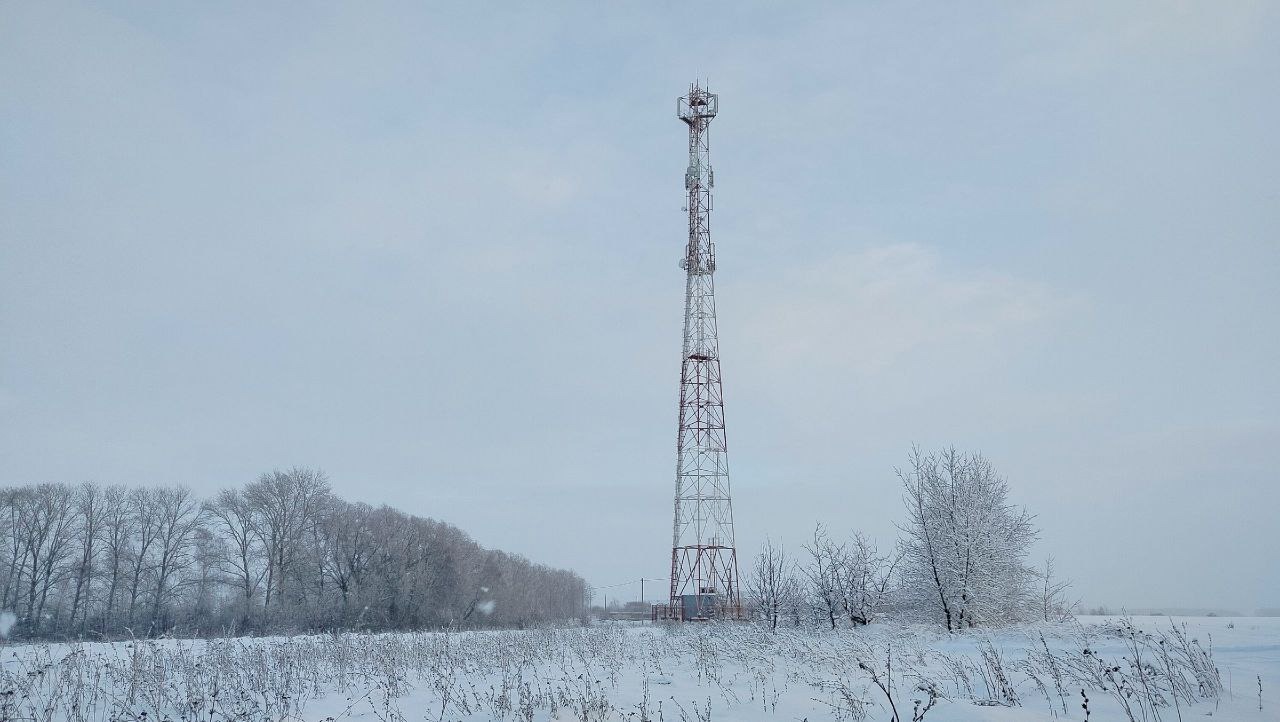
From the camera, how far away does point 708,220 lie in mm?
34688

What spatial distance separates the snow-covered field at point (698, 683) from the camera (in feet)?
31.0

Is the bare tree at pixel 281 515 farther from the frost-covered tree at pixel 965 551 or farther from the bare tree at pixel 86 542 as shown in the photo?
the frost-covered tree at pixel 965 551

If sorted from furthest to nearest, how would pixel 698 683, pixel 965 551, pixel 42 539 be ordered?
pixel 42 539
pixel 965 551
pixel 698 683

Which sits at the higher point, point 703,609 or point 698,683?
point 698,683

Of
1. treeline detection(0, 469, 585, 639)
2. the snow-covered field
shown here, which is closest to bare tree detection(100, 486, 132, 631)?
treeline detection(0, 469, 585, 639)

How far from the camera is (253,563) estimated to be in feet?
193

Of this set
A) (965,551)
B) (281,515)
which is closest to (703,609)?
(965,551)

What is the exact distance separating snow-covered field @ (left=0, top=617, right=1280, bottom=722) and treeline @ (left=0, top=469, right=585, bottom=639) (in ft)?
117

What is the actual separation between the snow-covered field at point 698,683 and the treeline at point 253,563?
3561 cm

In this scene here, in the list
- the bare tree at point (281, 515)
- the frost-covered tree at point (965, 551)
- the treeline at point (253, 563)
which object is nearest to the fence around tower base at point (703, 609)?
the frost-covered tree at point (965, 551)

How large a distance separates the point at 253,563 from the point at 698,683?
181ft

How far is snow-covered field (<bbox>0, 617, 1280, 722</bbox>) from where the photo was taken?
31.0ft

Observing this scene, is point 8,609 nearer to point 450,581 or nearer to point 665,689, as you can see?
point 450,581

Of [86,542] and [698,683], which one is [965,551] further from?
[86,542]
